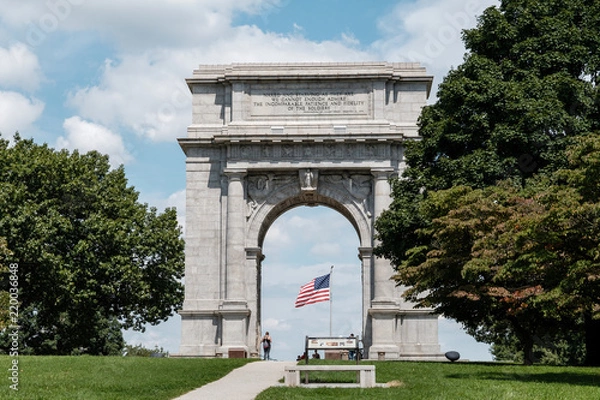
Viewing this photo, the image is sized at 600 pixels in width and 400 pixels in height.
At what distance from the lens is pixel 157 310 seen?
57.4 m

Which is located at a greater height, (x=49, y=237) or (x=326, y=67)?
(x=326, y=67)

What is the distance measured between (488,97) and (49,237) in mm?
23565

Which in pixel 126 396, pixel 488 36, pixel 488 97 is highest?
pixel 488 36

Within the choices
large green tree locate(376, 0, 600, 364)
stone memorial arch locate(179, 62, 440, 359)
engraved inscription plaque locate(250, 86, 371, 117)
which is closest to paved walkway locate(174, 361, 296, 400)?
large green tree locate(376, 0, 600, 364)

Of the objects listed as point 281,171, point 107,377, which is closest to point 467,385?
point 107,377

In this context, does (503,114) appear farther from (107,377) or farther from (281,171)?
(107,377)

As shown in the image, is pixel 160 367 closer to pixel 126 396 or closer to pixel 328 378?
pixel 328 378

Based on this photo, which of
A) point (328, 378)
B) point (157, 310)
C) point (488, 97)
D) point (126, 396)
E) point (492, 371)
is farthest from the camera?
point (157, 310)

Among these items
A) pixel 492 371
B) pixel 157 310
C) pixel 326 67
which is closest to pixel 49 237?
pixel 157 310

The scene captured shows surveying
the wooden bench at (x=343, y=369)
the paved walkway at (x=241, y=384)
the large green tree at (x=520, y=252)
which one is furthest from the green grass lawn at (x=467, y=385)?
the large green tree at (x=520, y=252)

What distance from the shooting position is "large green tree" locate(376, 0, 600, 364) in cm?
3916

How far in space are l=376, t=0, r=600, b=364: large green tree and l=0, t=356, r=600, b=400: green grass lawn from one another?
8.28m

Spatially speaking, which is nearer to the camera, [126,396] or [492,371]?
[126,396]

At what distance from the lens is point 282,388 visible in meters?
24.2
